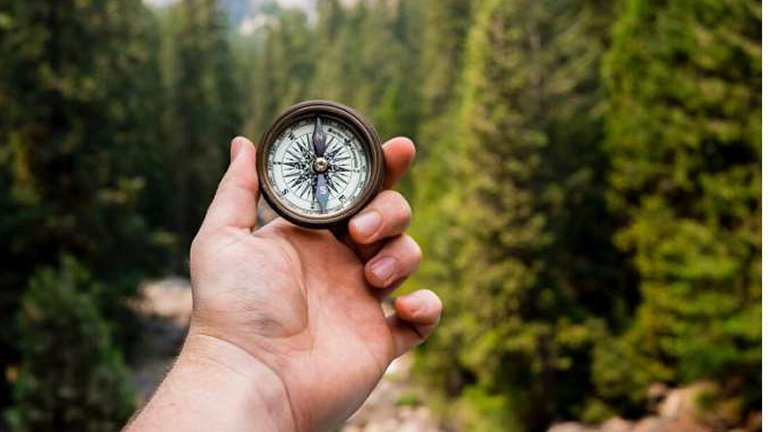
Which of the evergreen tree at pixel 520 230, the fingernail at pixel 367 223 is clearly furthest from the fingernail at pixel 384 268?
the evergreen tree at pixel 520 230

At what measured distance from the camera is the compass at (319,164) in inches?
127

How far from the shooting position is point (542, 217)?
55.7 feet

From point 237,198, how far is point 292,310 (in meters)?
0.47

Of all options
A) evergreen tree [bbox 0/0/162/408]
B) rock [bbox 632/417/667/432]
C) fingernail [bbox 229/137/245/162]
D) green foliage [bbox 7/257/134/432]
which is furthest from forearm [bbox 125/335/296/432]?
evergreen tree [bbox 0/0/162/408]

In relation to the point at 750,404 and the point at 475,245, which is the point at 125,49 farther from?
the point at 750,404

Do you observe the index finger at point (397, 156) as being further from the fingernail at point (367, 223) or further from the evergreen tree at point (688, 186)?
the evergreen tree at point (688, 186)

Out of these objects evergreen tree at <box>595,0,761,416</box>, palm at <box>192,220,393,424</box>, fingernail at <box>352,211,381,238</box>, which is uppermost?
evergreen tree at <box>595,0,761,416</box>

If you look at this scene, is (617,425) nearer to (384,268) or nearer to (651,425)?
(651,425)

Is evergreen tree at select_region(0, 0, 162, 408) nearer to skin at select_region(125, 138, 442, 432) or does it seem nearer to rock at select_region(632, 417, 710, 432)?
rock at select_region(632, 417, 710, 432)

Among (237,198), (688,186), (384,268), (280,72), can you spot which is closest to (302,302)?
(384,268)

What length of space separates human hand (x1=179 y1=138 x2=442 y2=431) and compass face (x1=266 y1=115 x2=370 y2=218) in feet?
0.32

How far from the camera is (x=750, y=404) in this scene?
1470 centimetres

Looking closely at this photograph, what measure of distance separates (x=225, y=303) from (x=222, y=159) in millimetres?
36889

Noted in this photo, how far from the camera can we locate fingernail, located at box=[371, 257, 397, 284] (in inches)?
125
